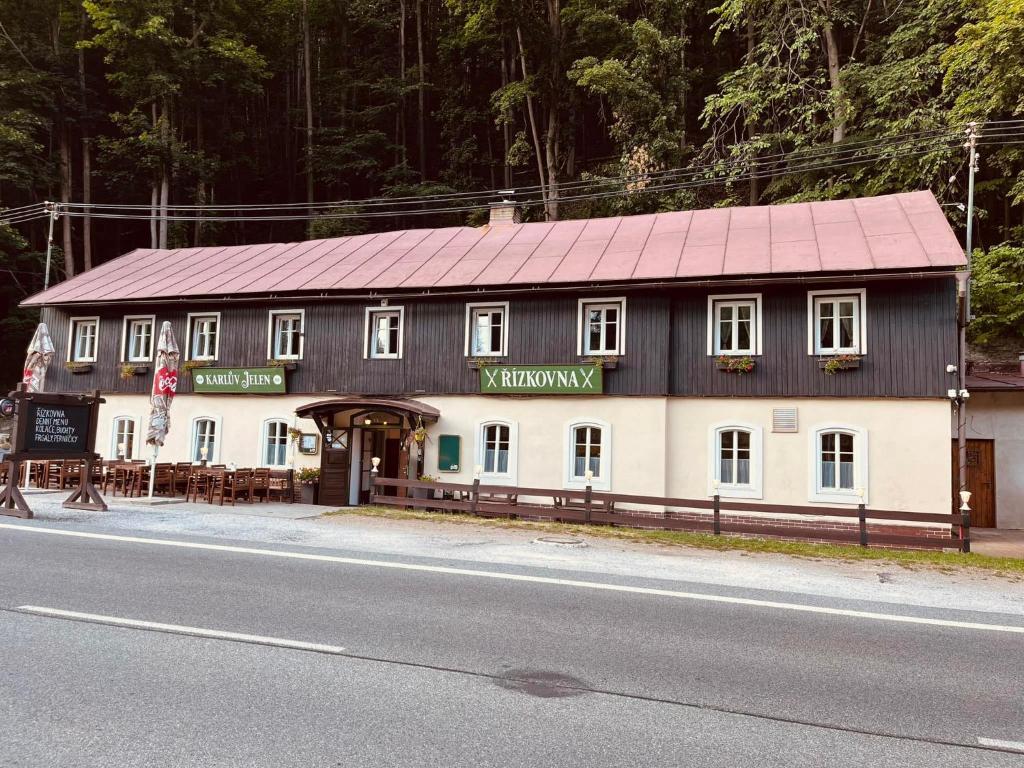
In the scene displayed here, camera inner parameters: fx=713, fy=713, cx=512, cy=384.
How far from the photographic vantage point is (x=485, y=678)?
510 centimetres

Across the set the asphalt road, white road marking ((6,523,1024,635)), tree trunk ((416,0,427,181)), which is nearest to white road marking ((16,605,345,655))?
the asphalt road

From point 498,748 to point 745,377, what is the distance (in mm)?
14046

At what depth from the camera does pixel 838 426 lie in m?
15.8

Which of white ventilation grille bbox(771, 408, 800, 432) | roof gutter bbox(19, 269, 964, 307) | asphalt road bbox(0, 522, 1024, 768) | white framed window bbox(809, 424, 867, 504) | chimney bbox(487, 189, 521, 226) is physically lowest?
asphalt road bbox(0, 522, 1024, 768)

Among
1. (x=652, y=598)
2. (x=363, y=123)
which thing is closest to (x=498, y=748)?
(x=652, y=598)

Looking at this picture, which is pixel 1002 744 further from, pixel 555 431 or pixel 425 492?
pixel 425 492

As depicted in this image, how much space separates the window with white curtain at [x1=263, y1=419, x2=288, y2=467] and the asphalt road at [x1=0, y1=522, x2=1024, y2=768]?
1224 centimetres

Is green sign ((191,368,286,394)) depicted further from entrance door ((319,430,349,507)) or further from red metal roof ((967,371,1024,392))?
red metal roof ((967,371,1024,392))

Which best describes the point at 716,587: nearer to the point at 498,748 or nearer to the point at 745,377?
the point at 498,748

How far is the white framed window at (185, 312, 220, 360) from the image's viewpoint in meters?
21.9

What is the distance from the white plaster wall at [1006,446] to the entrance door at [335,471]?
17.5 meters

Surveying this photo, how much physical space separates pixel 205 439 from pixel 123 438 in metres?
3.12

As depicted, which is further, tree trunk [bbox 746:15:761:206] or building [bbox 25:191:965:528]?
tree trunk [bbox 746:15:761:206]

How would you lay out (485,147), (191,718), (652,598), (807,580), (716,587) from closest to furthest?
(191,718) < (652,598) < (716,587) < (807,580) < (485,147)
